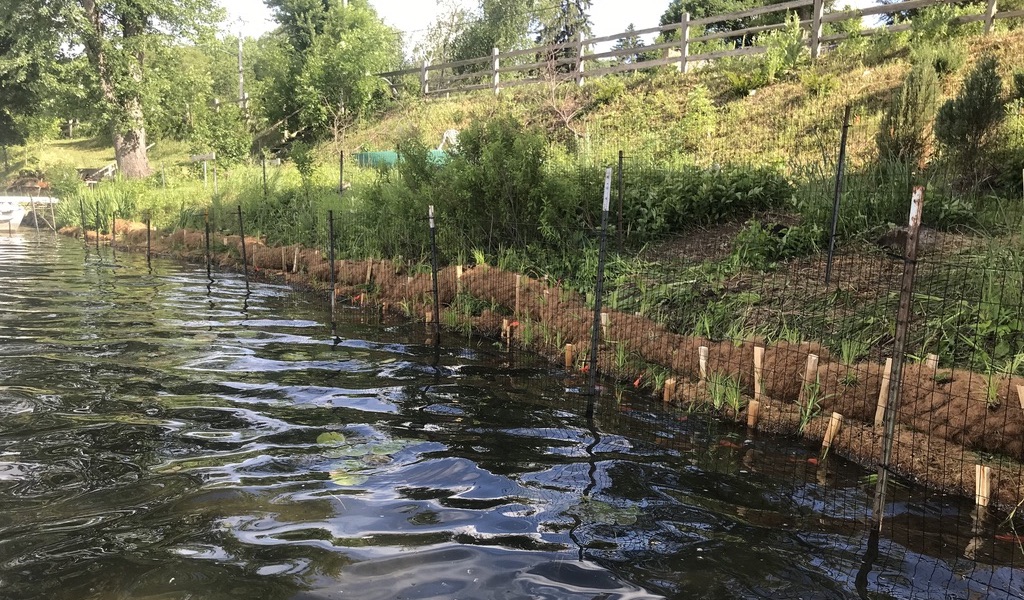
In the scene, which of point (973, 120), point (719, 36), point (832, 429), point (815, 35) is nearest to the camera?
point (832, 429)

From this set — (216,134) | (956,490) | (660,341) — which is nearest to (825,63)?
(660,341)

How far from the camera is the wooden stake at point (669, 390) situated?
6.22 metres

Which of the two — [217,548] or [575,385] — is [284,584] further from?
[575,385]

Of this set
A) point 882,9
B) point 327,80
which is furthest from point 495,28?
point 882,9

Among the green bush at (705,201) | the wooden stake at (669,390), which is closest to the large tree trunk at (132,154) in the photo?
the green bush at (705,201)

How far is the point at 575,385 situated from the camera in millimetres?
6859

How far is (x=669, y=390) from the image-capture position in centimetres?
625

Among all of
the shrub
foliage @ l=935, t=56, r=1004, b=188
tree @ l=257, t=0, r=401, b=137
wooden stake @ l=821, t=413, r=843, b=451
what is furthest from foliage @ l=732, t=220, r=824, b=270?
tree @ l=257, t=0, r=401, b=137

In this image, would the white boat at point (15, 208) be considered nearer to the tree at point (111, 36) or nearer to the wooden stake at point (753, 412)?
the tree at point (111, 36)

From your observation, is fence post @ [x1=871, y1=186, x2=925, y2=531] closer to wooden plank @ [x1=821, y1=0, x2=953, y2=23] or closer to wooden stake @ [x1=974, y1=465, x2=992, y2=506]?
wooden stake @ [x1=974, y1=465, x2=992, y2=506]

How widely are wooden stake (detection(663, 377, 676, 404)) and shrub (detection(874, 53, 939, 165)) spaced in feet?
17.3

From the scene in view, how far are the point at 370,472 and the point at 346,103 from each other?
2511cm

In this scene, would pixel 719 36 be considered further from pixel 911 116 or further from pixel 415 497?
pixel 415 497

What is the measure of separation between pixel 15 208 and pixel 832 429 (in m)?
31.9
